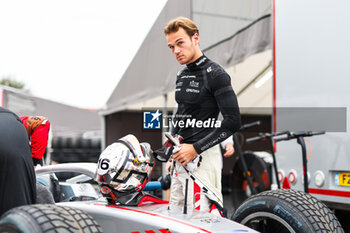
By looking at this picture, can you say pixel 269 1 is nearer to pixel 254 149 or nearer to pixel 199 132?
pixel 199 132

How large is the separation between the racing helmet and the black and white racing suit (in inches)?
11.9

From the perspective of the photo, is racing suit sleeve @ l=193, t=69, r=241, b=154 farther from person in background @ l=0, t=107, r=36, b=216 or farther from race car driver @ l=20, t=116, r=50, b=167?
race car driver @ l=20, t=116, r=50, b=167

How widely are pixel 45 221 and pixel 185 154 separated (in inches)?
37.1

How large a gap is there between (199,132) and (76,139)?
433 inches

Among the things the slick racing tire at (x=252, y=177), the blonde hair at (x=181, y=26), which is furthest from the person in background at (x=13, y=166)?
the slick racing tire at (x=252, y=177)

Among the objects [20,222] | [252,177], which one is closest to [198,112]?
[20,222]

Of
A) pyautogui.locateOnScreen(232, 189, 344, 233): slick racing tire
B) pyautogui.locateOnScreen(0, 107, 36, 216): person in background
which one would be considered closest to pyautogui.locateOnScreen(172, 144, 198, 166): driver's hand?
pyautogui.locateOnScreen(232, 189, 344, 233): slick racing tire

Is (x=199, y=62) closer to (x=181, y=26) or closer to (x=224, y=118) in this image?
(x=181, y=26)

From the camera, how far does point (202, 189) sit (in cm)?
233

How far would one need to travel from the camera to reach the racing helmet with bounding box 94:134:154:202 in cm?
200

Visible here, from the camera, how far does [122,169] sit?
1.99 meters

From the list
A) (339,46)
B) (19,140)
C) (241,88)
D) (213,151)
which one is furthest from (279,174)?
(241,88)

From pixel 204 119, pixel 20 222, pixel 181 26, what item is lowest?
pixel 20 222

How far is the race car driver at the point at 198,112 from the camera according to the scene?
2.24m
